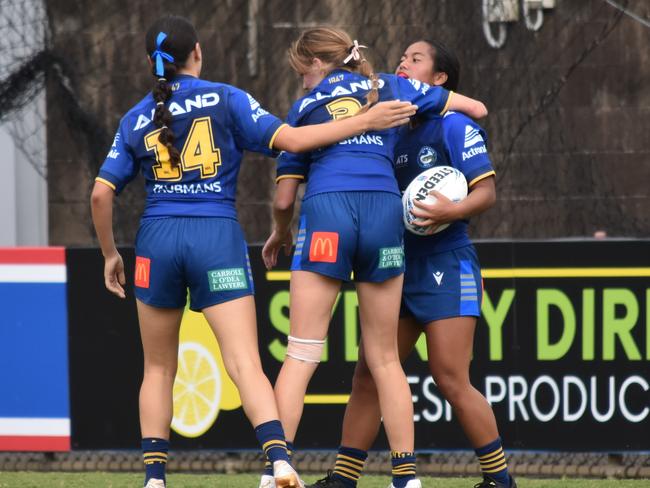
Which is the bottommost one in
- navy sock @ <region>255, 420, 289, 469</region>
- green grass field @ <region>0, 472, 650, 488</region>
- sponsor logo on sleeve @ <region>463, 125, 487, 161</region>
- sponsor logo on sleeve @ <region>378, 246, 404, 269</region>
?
green grass field @ <region>0, 472, 650, 488</region>

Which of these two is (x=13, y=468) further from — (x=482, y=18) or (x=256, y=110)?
(x=482, y=18)

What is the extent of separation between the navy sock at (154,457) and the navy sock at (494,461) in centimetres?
123

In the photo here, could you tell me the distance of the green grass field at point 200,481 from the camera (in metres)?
5.82

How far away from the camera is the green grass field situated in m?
5.82

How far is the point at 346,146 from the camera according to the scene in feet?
15.0

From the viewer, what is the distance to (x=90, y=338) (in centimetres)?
643

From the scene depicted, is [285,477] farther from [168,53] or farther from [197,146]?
[168,53]

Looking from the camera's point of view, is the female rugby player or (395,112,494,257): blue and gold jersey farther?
(395,112,494,257): blue and gold jersey

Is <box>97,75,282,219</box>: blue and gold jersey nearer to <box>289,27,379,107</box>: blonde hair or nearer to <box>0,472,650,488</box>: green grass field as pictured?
<box>289,27,379,107</box>: blonde hair

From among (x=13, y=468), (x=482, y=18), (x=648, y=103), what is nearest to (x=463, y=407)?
(x=13, y=468)

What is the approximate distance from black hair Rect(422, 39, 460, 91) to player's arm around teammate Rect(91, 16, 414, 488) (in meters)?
0.57

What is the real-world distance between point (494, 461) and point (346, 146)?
4.56ft

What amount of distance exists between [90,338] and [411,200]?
2.39 meters

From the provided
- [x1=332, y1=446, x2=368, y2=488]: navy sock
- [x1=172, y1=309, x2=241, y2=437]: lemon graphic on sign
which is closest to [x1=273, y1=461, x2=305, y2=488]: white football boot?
[x1=332, y1=446, x2=368, y2=488]: navy sock
